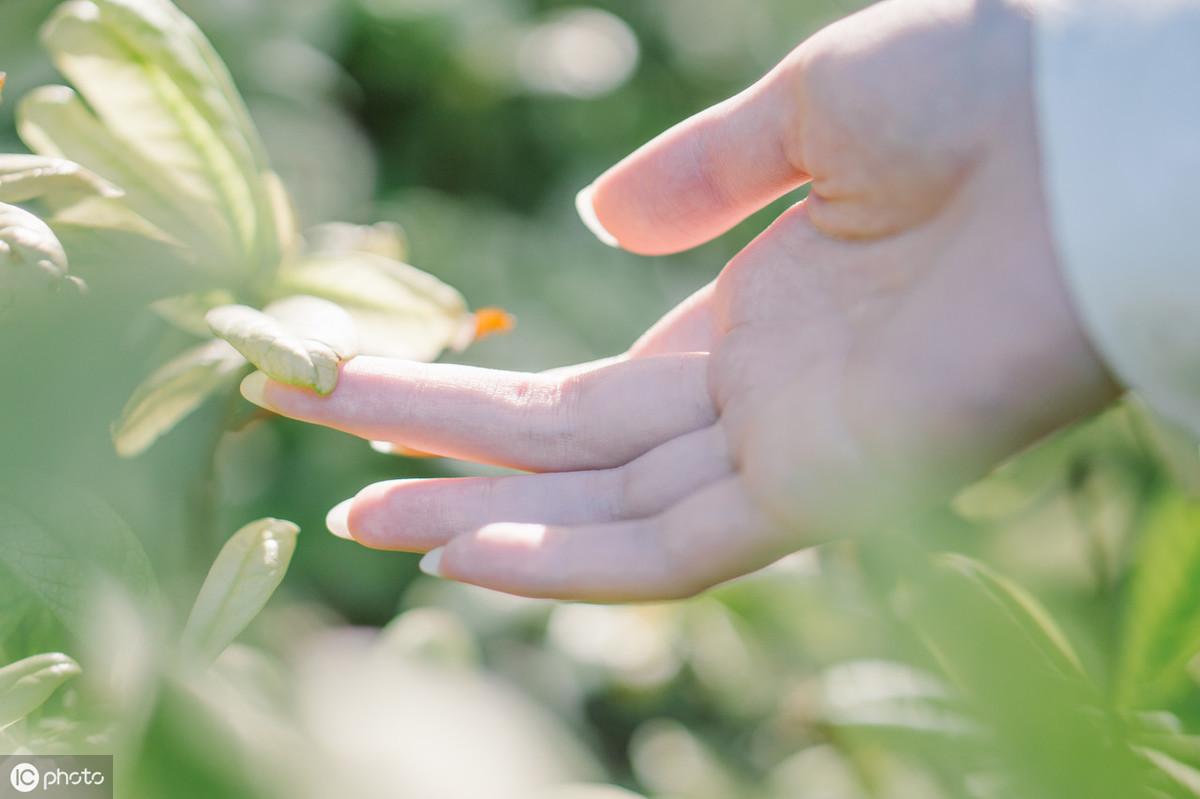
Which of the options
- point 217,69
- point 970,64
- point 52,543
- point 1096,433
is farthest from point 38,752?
point 1096,433

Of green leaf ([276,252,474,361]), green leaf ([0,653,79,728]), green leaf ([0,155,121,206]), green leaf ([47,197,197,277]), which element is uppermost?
green leaf ([0,155,121,206])

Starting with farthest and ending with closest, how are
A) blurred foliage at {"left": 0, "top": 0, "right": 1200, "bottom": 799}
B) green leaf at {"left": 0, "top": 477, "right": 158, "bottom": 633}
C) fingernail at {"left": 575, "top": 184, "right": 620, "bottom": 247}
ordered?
fingernail at {"left": 575, "top": 184, "right": 620, "bottom": 247} < green leaf at {"left": 0, "top": 477, "right": 158, "bottom": 633} < blurred foliage at {"left": 0, "top": 0, "right": 1200, "bottom": 799}

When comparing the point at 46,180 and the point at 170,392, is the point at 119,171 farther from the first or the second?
the point at 170,392

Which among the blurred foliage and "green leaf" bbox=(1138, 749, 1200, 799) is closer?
the blurred foliage

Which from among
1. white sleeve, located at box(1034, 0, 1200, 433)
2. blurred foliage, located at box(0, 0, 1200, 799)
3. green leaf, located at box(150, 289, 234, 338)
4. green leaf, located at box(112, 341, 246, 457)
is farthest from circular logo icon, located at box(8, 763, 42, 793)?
white sleeve, located at box(1034, 0, 1200, 433)

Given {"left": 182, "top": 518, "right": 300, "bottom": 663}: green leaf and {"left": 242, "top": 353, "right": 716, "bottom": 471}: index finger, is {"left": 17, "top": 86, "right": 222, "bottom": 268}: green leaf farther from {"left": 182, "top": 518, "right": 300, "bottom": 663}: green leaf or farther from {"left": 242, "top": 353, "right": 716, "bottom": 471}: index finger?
{"left": 182, "top": 518, "right": 300, "bottom": 663}: green leaf

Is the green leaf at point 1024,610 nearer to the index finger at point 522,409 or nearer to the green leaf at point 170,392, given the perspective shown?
the index finger at point 522,409
